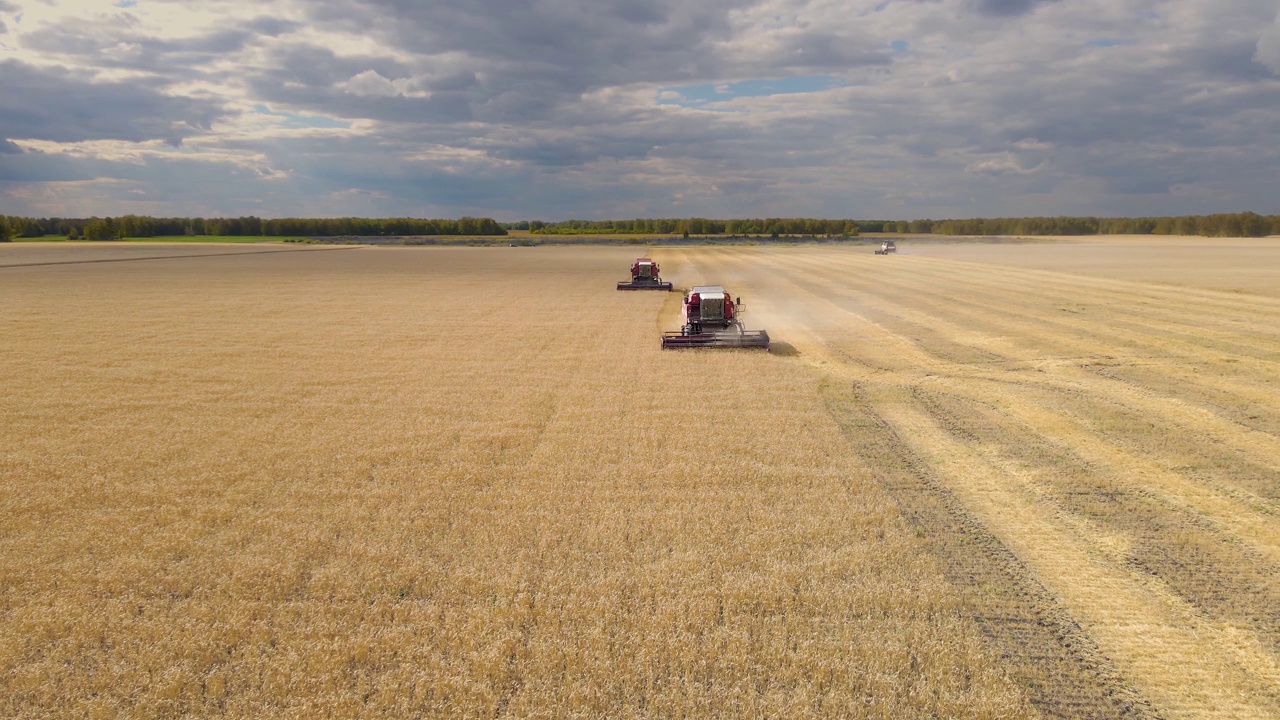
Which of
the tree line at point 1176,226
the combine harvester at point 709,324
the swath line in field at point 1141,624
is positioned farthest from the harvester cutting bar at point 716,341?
the tree line at point 1176,226

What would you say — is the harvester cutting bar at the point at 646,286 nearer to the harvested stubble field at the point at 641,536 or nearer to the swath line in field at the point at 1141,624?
the harvested stubble field at the point at 641,536

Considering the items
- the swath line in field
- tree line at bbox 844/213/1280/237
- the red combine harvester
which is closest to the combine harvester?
the swath line in field

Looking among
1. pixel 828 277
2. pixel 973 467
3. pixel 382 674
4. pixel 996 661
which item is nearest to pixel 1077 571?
pixel 996 661

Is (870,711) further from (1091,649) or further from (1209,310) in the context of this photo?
(1209,310)

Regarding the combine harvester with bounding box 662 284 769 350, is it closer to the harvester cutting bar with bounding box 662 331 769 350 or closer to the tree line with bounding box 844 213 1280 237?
the harvester cutting bar with bounding box 662 331 769 350

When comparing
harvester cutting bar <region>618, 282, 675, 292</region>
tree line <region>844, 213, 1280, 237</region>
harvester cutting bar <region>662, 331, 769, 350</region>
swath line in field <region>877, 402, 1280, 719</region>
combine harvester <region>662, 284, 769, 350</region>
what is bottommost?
swath line in field <region>877, 402, 1280, 719</region>
